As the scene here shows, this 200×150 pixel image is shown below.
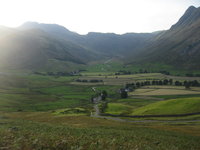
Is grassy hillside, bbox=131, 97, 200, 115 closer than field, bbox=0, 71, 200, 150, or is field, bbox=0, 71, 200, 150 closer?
field, bbox=0, 71, 200, 150

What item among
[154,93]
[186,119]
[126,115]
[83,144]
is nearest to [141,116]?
[126,115]

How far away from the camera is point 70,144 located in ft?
107

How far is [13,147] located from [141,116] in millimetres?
83268

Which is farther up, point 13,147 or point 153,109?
point 13,147

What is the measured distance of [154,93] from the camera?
19500cm

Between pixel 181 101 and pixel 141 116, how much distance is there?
25.8 meters

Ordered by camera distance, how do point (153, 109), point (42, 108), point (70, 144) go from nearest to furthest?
point (70, 144), point (153, 109), point (42, 108)

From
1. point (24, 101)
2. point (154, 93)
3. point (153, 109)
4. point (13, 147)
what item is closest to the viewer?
point (13, 147)

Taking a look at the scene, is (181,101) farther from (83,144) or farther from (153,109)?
(83,144)

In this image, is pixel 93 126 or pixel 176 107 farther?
pixel 176 107

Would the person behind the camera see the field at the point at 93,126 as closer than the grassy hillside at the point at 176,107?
Yes

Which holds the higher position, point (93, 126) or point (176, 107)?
point (176, 107)

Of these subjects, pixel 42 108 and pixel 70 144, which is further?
pixel 42 108

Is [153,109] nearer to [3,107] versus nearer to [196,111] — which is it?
[196,111]
